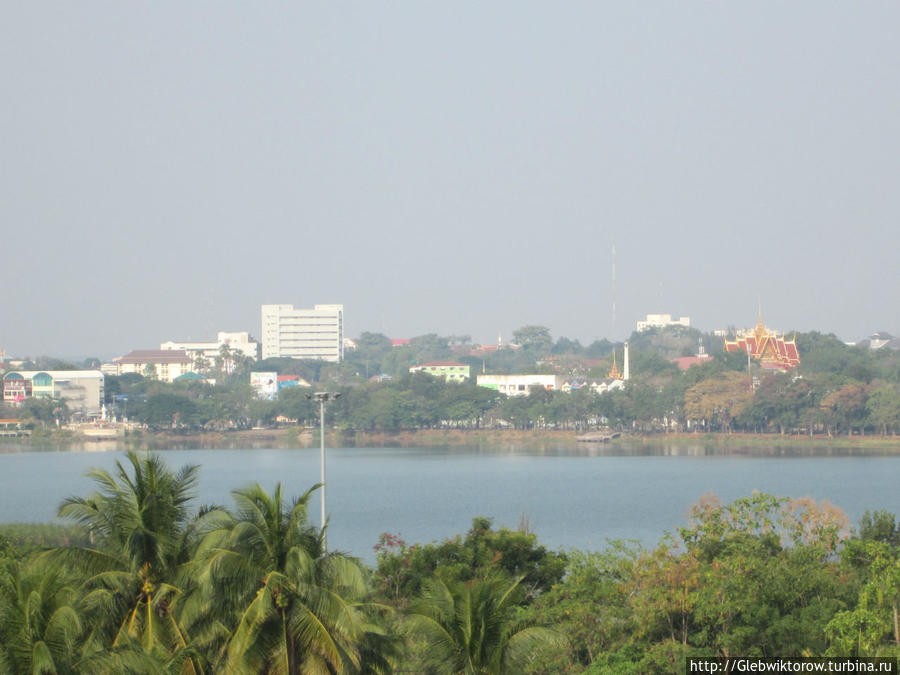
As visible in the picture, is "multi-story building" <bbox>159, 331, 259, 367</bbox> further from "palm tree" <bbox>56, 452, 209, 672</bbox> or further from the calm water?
"palm tree" <bbox>56, 452, 209, 672</bbox>

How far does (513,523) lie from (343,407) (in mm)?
44733

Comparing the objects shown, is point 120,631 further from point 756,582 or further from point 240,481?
point 240,481

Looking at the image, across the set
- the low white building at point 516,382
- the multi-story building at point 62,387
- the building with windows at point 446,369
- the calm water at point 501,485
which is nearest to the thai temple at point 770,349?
the low white building at point 516,382

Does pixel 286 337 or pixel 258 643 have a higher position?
pixel 286 337

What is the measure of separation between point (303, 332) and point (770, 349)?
73727 mm

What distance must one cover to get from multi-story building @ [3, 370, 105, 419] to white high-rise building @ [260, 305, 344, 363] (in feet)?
177

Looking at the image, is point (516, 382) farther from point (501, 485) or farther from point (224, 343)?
point (224, 343)

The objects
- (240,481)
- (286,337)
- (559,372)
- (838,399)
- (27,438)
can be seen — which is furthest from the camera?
(286,337)

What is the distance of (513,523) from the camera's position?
35500mm

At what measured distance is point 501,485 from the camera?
157 ft

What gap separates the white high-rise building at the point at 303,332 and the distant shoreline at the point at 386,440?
64.5 meters

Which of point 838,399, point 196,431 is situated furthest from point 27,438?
point 838,399

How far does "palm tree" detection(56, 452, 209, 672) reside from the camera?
10.1m

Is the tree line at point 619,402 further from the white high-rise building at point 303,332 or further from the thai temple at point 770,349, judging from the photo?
the white high-rise building at point 303,332
